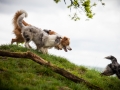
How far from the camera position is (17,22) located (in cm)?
1384

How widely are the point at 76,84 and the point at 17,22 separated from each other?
6.30 meters

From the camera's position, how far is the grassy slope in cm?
803

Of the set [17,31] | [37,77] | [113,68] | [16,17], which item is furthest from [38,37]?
[113,68]

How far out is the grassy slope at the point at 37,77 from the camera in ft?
26.3

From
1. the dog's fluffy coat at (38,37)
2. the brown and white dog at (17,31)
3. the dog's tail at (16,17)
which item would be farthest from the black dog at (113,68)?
the dog's tail at (16,17)

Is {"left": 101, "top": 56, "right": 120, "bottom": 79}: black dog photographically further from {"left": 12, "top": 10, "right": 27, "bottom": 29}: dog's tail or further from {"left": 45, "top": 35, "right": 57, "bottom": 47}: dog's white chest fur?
{"left": 12, "top": 10, "right": 27, "bottom": 29}: dog's tail

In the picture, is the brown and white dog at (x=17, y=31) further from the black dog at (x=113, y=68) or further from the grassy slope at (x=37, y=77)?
the black dog at (x=113, y=68)

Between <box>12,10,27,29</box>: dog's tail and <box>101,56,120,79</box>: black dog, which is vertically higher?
<box>12,10,27,29</box>: dog's tail

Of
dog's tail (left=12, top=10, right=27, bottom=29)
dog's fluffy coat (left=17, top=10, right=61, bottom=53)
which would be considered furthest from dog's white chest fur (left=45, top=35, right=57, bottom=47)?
dog's tail (left=12, top=10, right=27, bottom=29)

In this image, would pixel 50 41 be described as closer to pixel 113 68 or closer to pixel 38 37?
pixel 38 37

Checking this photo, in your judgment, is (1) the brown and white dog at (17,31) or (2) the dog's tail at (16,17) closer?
(1) the brown and white dog at (17,31)

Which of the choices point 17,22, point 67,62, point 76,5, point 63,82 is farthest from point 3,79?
point 76,5

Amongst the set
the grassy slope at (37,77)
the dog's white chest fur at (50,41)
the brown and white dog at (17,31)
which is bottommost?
the grassy slope at (37,77)

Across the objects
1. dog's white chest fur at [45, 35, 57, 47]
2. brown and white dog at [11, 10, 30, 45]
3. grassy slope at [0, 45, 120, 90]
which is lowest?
grassy slope at [0, 45, 120, 90]
